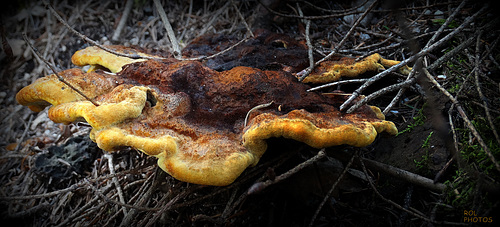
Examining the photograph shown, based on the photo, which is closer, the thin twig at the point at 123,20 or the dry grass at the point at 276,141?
the dry grass at the point at 276,141

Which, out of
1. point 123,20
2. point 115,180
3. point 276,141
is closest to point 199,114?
point 276,141

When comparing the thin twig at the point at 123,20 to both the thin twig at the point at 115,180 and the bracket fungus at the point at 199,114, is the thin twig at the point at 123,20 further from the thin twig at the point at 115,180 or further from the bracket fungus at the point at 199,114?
the bracket fungus at the point at 199,114

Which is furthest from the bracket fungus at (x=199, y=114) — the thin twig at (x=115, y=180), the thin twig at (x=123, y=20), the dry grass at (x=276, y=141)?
the thin twig at (x=123, y=20)

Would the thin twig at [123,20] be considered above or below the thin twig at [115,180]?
above

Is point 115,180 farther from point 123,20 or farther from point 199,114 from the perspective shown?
point 123,20

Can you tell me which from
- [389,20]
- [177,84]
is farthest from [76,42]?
[389,20]

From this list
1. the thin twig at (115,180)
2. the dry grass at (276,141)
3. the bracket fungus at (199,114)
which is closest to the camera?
the bracket fungus at (199,114)
